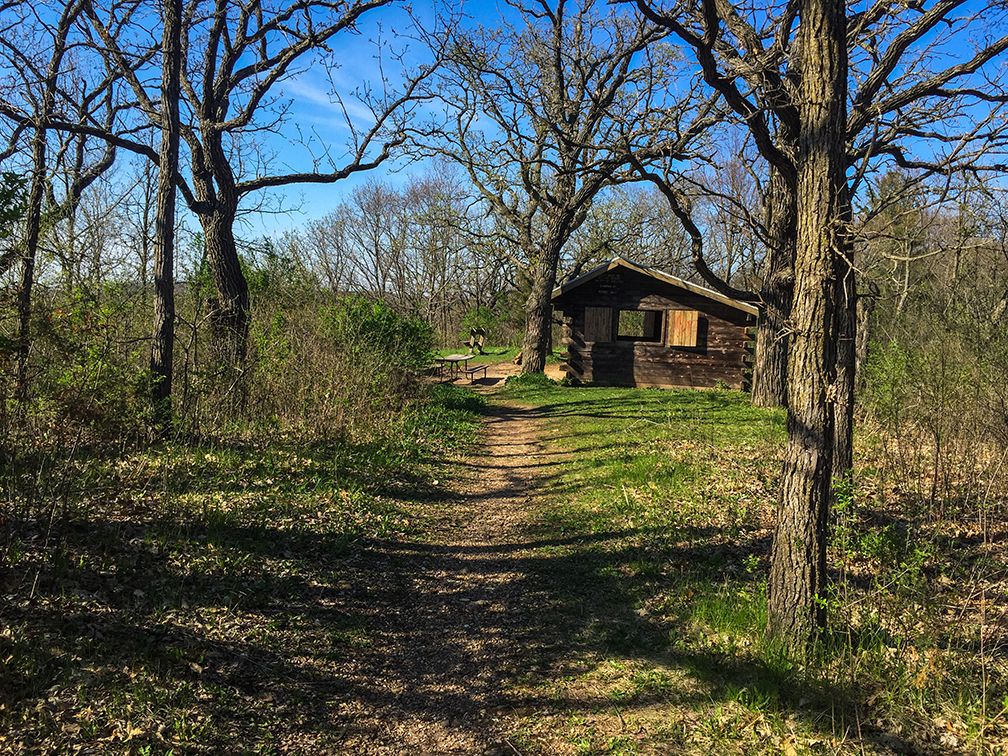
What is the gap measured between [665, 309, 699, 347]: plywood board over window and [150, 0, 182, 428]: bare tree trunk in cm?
1465

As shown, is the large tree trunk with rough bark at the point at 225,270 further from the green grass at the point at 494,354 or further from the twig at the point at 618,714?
the green grass at the point at 494,354

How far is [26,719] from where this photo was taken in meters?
3.11

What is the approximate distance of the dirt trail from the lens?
3.65 metres

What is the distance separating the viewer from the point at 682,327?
18.8 meters

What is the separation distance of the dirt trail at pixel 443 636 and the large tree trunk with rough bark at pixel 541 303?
12.7 metres

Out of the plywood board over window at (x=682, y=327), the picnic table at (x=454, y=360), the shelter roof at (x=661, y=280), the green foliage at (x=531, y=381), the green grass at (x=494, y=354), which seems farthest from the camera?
the green grass at (x=494, y=354)

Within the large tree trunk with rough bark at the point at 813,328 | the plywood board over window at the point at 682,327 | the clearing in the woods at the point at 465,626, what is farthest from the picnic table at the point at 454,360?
the large tree trunk with rough bark at the point at 813,328

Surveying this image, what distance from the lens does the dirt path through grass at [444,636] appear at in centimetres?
365

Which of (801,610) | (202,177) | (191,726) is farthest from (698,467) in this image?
(202,177)

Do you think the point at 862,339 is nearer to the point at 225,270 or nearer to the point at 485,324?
the point at 225,270

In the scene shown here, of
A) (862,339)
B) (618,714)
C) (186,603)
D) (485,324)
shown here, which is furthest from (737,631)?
(485,324)

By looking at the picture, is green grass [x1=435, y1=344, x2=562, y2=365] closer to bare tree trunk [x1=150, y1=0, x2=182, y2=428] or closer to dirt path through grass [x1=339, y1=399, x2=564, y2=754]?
bare tree trunk [x1=150, y1=0, x2=182, y2=428]

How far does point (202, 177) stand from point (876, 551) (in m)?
11.7

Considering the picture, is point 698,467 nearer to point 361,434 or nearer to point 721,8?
point 361,434
